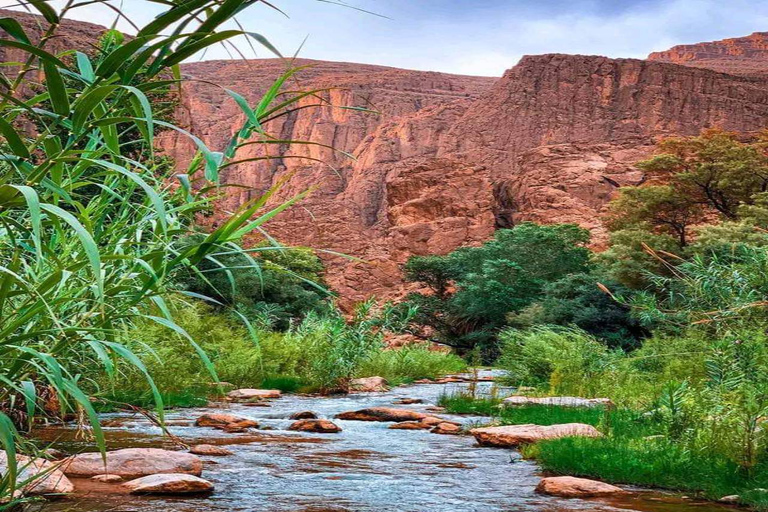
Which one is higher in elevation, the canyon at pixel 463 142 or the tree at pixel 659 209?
the canyon at pixel 463 142

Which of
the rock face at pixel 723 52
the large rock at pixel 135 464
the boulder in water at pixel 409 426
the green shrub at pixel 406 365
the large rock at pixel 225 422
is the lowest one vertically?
the green shrub at pixel 406 365

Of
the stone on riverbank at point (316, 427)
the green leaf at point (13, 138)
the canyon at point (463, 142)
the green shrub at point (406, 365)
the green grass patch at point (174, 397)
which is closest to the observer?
the green leaf at point (13, 138)

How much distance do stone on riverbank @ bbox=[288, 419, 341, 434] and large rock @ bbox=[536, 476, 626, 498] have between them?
12.3ft

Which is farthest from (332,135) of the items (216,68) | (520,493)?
(520,493)

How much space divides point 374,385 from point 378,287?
48.3 m

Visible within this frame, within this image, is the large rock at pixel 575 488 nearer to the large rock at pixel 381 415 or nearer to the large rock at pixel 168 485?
the large rock at pixel 168 485

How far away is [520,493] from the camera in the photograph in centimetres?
504

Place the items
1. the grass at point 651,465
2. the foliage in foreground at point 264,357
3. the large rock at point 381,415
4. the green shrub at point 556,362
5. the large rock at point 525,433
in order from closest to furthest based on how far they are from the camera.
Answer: the grass at point 651,465
the large rock at point 525,433
the large rock at point 381,415
the foliage in foreground at point 264,357
the green shrub at point 556,362

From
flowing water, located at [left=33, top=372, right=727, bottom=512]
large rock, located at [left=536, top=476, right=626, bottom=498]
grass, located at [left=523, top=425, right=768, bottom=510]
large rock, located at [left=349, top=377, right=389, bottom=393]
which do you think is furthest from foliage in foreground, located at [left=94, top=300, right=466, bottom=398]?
large rock, located at [left=536, top=476, right=626, bottom=498]

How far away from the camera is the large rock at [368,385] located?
14500mm

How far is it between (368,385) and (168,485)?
10381 millimetres

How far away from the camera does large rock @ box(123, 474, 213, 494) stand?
4.52m

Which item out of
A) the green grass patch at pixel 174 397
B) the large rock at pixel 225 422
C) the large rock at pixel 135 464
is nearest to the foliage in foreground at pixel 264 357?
the green grass patch at pixel 174 397

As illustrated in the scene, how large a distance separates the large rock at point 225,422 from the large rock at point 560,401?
3416mm
